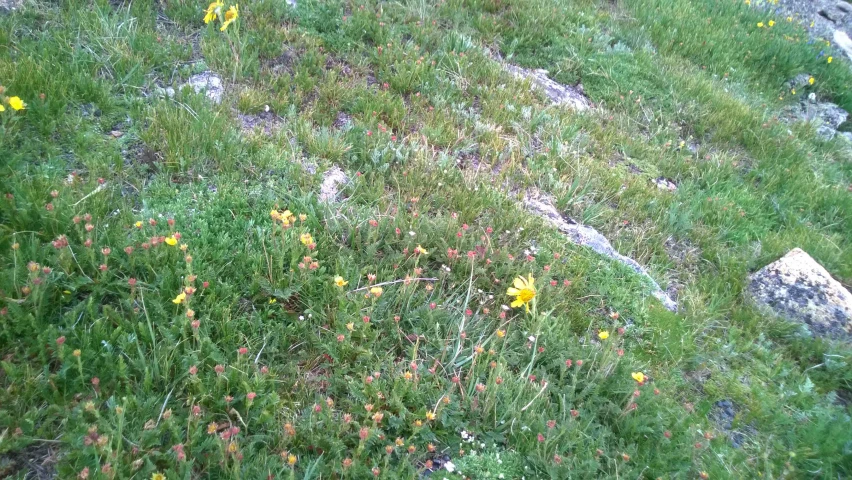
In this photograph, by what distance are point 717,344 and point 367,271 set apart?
8.11 ft

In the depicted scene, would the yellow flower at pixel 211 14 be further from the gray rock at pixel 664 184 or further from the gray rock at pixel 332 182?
the gray rock at pixel 664 184

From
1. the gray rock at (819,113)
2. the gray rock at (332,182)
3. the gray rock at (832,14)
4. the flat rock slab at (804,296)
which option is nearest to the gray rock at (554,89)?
the flat rock slab at (804,296)

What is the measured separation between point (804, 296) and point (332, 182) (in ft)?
12.0

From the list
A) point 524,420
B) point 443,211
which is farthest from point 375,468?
point 443,211

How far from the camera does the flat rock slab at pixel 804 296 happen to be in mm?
4133

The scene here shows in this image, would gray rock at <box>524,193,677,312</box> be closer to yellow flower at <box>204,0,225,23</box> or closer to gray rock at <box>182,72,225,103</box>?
gray rock at <box>182,72,225,103</box>

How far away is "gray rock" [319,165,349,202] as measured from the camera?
13.0ft

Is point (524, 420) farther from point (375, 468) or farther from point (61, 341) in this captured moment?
point (61, 341)

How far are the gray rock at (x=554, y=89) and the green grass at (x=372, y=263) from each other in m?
0.23

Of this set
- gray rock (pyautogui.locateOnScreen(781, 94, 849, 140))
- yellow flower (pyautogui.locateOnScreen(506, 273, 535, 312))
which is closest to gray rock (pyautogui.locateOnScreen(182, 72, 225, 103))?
yellow flower (pyautogui.locateOnScreen(506, 273, 535, 312))

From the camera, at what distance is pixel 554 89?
6102mm

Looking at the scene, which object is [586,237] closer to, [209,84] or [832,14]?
[209,84]

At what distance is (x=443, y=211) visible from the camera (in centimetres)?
416

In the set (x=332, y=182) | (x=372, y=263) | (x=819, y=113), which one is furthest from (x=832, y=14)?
(x=372, y=263)
